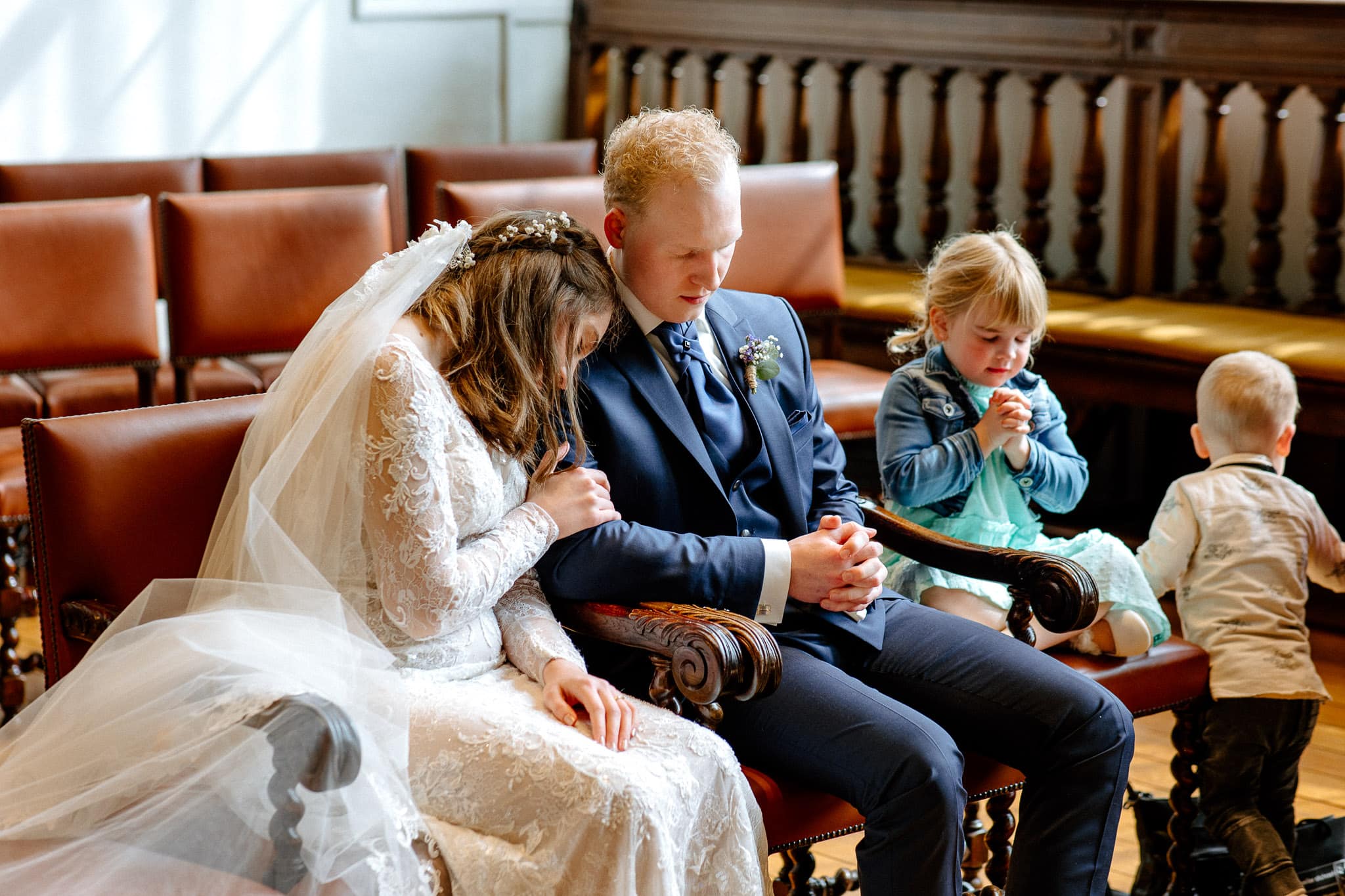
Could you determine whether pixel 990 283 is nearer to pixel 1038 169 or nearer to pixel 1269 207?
pixel 1269 207

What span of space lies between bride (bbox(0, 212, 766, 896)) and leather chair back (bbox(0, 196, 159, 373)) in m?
1.54

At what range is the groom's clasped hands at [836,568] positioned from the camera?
7.08 ft

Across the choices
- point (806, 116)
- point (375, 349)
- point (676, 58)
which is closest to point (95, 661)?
point (375, 349)

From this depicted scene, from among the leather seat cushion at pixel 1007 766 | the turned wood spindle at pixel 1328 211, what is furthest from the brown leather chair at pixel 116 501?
the turned wood spindle at pixel 1328 211

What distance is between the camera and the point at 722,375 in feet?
7.59

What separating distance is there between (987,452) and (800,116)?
311cm

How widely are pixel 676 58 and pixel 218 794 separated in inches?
179

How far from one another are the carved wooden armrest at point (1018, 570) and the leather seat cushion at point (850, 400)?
1224 mm

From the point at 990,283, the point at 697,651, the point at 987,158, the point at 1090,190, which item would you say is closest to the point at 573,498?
the point at 697,651

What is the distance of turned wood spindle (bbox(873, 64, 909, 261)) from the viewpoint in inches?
202

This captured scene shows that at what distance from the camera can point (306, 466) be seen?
1973 mm

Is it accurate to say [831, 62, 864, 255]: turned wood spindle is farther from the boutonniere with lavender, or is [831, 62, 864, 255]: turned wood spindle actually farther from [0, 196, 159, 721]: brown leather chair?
the boutonniere with lavender

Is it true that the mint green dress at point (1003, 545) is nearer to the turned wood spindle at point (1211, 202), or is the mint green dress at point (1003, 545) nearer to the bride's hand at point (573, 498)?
the bride's hand at point (573, 498)

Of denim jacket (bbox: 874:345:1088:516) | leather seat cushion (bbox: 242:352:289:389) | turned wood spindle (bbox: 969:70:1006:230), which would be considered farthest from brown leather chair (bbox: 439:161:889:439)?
denim jacket (bbox: 874:345:1088:516)
